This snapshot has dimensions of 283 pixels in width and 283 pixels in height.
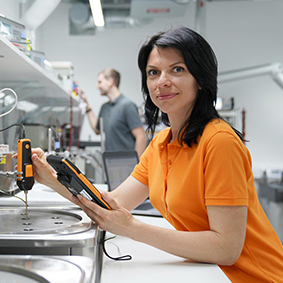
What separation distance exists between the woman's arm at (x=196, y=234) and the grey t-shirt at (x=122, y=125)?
7.33 feet

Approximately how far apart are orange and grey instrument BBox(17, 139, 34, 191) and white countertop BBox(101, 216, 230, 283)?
1.05 feet

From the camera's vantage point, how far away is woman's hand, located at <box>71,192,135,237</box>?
827mm

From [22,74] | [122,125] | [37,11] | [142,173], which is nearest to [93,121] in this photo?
[122,125]

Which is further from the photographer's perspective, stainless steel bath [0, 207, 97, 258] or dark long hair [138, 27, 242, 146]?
dark long hair [138, 27, 242, 146]

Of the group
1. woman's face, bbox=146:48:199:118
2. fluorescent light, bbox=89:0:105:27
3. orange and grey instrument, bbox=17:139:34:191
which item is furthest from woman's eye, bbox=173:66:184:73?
fluorescent light, bbox=89:0:105:27

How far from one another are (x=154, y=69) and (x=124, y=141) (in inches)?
81.9

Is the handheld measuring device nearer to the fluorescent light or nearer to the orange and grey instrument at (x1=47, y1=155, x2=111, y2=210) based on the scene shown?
the orange and grey instrument at (x1=47, y1=155, x2=111, y2=210)

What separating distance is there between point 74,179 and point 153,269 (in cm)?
33

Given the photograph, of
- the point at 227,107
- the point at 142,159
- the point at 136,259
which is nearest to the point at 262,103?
the point at 227,107

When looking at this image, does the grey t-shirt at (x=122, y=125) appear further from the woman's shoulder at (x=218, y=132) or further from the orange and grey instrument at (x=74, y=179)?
the orange and grey instrument at (x=74, y=179)

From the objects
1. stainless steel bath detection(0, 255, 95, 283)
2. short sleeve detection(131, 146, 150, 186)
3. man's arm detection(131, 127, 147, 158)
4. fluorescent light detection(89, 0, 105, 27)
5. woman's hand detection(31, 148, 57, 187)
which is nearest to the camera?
stainless steel bath detection(0, 255, 95, 283)

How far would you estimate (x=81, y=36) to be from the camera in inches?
228

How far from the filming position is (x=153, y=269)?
32.4 inches

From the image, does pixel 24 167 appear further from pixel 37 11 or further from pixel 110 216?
pixel 37 11
